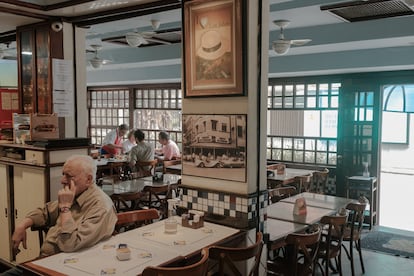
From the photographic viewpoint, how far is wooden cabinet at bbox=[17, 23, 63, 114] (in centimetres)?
463

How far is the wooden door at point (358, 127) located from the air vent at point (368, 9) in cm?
184

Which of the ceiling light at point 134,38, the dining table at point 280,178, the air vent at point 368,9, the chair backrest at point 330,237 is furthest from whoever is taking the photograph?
the dining table at point 280,178

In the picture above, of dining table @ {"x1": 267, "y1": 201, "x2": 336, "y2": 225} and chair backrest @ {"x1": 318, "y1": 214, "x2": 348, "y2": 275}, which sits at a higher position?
dining table @ {"x1": 267, "y1": 201, "x2": 336, "y2": 225}

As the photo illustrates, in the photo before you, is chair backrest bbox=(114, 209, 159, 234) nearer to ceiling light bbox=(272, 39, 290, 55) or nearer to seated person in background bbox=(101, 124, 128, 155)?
ceiling light bbox=(272, 39, 290, 55)

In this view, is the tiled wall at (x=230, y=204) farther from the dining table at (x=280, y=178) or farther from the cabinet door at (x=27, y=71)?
the dining table at (x=280, y=178)

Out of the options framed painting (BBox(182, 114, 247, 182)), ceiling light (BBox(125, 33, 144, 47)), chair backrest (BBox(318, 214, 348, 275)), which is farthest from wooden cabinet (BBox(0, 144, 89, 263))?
chair backrest (BBox(318, 214, 348, 275))

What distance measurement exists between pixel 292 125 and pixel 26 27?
5.16 metres

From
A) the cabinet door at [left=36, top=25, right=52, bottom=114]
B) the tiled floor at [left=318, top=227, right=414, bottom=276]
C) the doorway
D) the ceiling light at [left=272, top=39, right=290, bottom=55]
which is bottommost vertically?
the tiled floor at [left=318, top=227, right=414, bottom=276]

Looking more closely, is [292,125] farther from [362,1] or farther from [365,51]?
[362,1]

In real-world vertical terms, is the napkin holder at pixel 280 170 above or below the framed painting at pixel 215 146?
below

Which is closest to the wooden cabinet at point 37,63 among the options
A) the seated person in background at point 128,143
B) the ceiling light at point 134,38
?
the ceiling light at point 134,38

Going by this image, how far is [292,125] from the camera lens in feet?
26.9

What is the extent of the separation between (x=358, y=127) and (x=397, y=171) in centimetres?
626

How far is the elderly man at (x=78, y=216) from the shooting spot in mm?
2596
